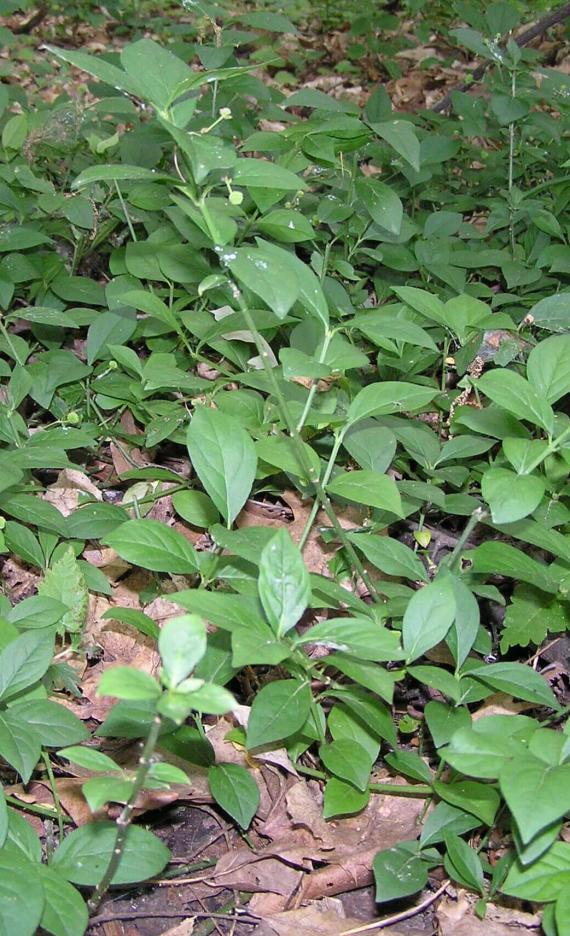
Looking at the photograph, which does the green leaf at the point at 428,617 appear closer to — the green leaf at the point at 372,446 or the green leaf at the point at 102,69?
the green leaf at the point at 372,446

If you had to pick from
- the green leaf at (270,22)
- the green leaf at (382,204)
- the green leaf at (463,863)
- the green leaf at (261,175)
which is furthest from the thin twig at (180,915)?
the green leaf at (270,22)

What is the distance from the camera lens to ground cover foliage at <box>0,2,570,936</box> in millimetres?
1315

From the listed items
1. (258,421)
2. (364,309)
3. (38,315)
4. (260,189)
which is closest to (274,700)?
(258,421)

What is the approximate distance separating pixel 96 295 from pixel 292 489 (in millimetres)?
907

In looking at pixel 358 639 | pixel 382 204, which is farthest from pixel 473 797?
pixel 382 204

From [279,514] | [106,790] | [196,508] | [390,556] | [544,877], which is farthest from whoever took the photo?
[279,514]

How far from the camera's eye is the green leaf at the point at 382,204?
87.9 inches

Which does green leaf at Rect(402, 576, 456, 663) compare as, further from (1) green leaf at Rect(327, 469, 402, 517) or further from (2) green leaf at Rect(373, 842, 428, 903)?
(2) green leaf at Rect(373, 842, 428, 903)

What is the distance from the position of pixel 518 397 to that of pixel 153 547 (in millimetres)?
694

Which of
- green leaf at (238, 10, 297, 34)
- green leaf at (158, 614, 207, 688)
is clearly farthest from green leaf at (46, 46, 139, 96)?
green leaf at (238, 10, 297, 34)

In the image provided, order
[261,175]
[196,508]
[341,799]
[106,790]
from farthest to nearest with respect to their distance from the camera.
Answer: [196,508]
[341,799]
[261,175]
[106,790]

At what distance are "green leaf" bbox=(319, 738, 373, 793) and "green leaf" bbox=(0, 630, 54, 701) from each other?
1.74 ft

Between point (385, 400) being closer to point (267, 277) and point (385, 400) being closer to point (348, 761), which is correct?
point (267, 277)

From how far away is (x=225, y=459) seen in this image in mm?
1593
